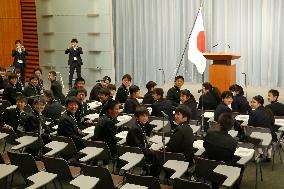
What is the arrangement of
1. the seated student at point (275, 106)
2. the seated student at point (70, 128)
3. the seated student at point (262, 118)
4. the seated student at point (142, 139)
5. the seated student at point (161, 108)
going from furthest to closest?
the seated student at point (161, 108) < the seated student at point (275, 106) < the seated student at point (262, 118) < the seated student at point (70, 128) < the seated student at point (142, 139)

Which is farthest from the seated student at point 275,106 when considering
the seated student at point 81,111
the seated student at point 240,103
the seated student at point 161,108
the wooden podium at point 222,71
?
the wooden podium at point 222,71

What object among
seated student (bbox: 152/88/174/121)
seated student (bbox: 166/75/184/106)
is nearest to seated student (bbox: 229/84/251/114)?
seated student (bbox: 152/88/174/121)

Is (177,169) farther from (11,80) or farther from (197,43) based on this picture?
(197,43)

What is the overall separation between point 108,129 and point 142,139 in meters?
0.67

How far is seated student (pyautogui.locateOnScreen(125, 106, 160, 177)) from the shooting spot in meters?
6.76

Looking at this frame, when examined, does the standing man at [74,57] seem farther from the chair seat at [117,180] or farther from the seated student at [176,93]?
the chair seat at [117,180]

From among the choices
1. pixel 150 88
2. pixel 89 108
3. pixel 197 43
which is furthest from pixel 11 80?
pixel 197 43

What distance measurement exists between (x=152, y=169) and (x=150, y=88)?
374 cm

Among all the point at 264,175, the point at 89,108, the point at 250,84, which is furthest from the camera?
the point at 250,84

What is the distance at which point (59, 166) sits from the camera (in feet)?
20.1

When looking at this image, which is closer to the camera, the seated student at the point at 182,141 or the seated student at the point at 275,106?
the seated student at the point at 182,141

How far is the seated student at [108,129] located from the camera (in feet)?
24.1

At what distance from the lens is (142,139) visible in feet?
22.9

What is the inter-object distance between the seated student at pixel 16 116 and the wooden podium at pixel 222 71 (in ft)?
19.5
